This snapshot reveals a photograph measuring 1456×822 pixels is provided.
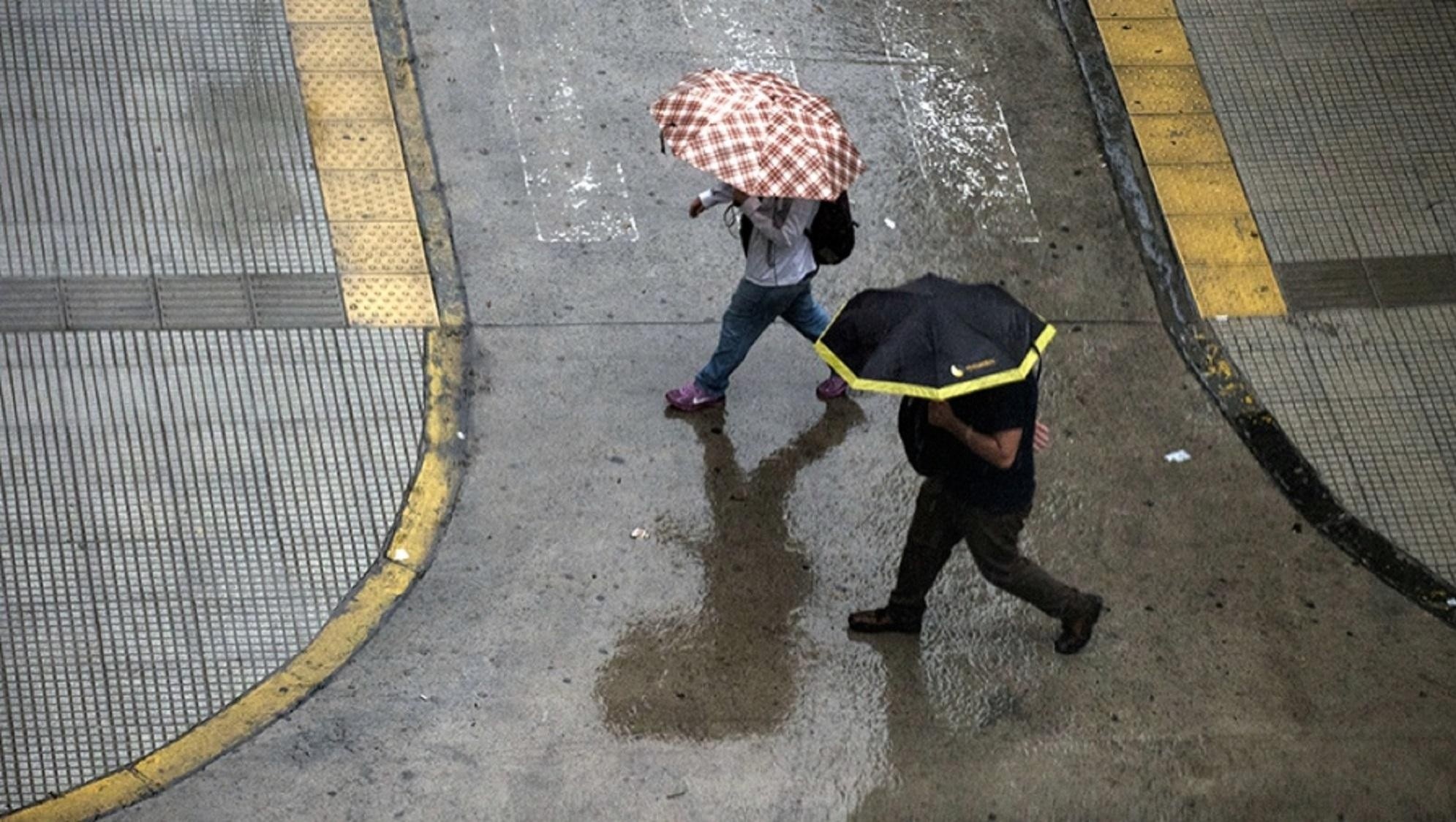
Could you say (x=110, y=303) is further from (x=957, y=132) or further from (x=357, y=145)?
Answer: (x=957, y=132)

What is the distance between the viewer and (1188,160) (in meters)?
9.89

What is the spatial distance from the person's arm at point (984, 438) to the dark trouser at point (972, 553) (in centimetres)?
39

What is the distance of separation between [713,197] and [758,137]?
48 cm

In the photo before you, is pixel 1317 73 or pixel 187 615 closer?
pixel 187 615

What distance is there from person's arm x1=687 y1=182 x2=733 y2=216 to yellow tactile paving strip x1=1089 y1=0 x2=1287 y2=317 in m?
2.67

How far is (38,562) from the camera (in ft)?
24.8

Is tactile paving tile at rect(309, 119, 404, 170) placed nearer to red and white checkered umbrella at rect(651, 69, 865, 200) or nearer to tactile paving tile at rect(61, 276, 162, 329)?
tactile paving tile at rect(61, 276, 162, 329)

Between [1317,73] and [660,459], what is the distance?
4.30 meters

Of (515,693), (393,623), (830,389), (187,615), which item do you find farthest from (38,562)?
(830,389)

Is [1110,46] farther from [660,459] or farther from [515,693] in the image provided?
[515,693]

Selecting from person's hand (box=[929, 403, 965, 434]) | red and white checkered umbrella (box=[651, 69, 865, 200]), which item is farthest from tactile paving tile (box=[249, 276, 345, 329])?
person's hand (box=[929, 403, 965, 434])

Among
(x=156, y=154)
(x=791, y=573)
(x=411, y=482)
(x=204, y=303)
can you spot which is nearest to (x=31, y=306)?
(x=204, y=303)

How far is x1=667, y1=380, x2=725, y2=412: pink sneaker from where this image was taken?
333 inches

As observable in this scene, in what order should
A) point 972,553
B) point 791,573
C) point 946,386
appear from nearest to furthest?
point 946,386 → point 972,553 → point 791,573
